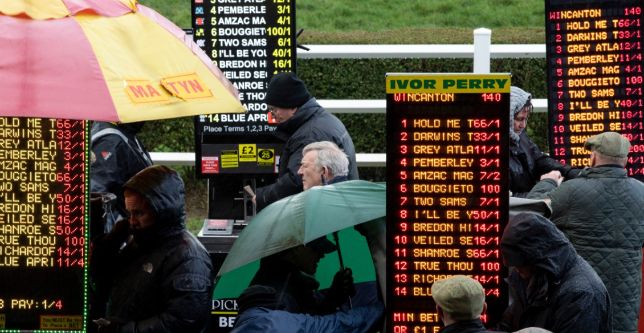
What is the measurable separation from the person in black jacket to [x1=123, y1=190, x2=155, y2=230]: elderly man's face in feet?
7.29

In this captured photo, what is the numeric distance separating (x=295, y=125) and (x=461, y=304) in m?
4.45

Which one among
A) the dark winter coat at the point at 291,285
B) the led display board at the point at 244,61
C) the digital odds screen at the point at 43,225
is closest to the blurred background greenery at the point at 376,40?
the led display board at the point at 244,61

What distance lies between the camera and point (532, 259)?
6270 mm

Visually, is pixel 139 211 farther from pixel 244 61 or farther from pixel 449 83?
pixel 244 61

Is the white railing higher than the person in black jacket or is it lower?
higher

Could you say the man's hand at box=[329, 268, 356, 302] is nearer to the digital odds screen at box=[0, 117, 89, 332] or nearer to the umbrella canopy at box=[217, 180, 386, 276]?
the umbrella canopy at box=[217, 180, 386, 276]

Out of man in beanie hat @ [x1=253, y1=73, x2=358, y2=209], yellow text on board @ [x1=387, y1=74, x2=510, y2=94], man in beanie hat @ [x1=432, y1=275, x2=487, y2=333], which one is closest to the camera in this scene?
man in beanie hat @ [x1=432, y1=275, x2=487, y2=333]

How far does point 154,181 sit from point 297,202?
0.75 m

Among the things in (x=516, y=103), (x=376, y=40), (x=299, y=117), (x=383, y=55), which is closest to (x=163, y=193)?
(x=299, y=117)

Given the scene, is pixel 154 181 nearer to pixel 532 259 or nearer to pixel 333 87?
pixel 532 259

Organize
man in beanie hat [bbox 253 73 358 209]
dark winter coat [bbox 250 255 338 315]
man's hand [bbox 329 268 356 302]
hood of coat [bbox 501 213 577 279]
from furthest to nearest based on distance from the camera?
man in beanie hat [bbox 253 73 358 209] → man's hand [bbox 329 268 356 302] → dark winter coat [bbox 250 255 338 315] → hood of coat [bbox 501 213 577 279]

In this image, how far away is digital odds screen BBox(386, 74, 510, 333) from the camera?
675cm

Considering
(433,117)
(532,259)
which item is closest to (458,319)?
(532,259)

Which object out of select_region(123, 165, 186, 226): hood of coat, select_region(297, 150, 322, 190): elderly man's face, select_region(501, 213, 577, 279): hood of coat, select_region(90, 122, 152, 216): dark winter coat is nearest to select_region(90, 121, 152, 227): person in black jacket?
select_region(90, 122, 152, 216): dark winter coat
